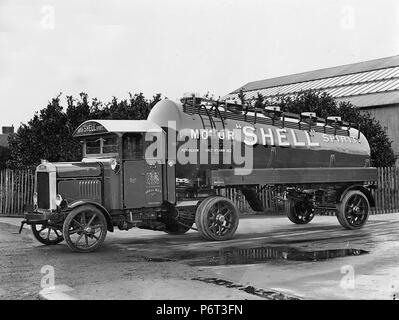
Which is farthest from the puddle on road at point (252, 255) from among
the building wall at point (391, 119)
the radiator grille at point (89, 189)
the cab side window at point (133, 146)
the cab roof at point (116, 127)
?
the building wall at point (391, 119)

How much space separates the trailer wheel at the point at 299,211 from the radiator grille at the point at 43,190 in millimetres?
7561

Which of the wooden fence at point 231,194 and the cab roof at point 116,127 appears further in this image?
the wooden fence at point 231,194

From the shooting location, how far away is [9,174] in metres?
19.4

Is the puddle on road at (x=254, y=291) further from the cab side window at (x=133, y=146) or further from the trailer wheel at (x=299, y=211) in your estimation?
the trailer wheel at (x=299, y=211)

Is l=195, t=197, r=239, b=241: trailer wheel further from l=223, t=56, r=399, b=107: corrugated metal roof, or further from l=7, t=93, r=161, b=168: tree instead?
l=223, t=56, r=399, b=107: corrugated metal roof

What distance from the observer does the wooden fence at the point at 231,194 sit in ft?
63.3

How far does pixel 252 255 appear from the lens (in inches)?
377

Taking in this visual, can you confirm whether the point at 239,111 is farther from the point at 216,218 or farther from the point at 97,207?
the point at 97,207

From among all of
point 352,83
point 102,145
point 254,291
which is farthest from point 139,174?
point 352,83

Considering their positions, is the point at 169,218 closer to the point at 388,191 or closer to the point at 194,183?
the point at 194,183

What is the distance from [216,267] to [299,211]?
320 inches

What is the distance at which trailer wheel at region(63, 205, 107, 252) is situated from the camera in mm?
10102

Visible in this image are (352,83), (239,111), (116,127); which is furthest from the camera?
(352,83)
